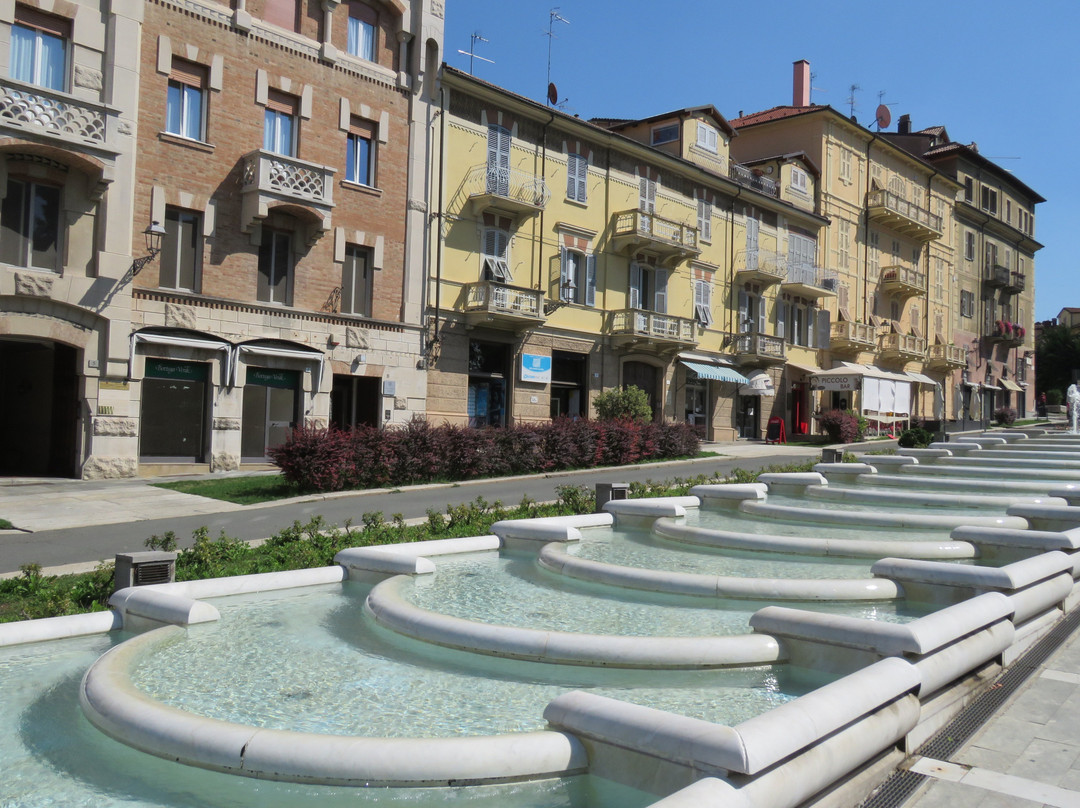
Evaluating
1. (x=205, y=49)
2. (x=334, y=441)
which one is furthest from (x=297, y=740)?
(x=205, y=49)

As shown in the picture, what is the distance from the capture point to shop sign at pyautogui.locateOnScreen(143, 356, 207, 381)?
19875 mm

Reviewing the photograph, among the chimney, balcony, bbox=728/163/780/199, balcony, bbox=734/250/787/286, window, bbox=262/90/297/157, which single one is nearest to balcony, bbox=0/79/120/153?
window, bbox=262/90/297/157

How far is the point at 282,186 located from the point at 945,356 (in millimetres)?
44810

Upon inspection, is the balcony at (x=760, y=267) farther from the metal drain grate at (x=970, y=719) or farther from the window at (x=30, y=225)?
the metal drain grate at (x=970, y=719)

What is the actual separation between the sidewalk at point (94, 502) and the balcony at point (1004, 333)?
53457 mm

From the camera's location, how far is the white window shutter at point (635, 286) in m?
32.2

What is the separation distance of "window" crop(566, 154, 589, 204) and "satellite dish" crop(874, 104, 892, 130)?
108 feet

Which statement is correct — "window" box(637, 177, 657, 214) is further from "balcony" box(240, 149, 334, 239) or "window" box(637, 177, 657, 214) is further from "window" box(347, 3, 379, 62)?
"balcony" box(240, 149, 334, 239)

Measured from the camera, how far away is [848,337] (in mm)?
43031

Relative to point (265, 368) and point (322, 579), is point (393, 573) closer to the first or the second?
point (322, 579)

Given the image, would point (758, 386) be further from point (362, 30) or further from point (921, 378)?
point (362, 30)

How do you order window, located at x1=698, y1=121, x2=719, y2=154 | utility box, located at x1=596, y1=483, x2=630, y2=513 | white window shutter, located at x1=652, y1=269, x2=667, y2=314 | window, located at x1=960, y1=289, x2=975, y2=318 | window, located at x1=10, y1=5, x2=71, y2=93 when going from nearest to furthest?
utility box, located at x1=596, y1=483, x2=630, y2=513 < window, located at x1=10, y1=5, x2=71, y2=93 < white window shutter, located at x1=652, y1=269, x2=667, y2=314 < window, located at x1=698, y1=121, x2=719, y2=154 < window, located at x1=960, y1=289, x2=975, y2=318

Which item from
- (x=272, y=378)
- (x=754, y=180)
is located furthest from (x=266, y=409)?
(x=754, y=180)

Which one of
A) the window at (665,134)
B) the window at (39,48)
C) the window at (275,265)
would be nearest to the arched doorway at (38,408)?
the window at (275,265)
